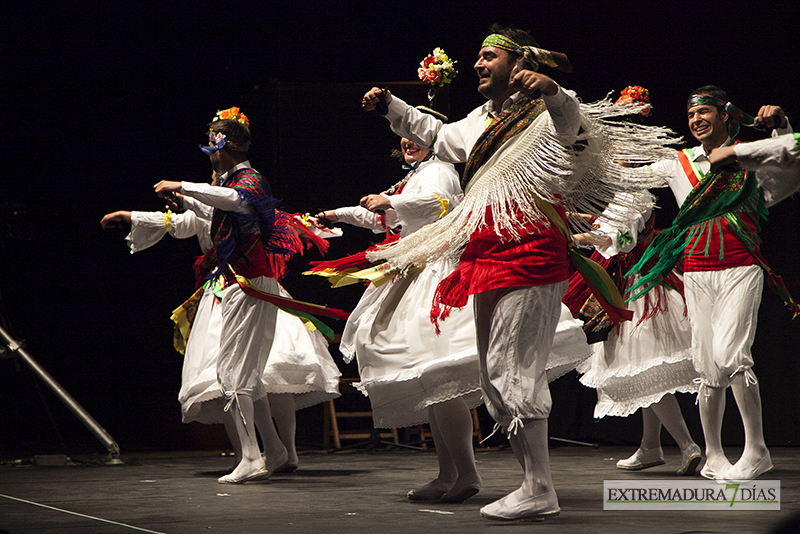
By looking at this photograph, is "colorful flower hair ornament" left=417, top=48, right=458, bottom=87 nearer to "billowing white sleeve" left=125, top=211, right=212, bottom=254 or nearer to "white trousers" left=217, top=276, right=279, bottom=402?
"white trousers" left=217, top=276, right=279, bottom=402

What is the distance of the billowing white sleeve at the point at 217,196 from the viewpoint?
3.69 m

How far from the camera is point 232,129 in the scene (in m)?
4.16

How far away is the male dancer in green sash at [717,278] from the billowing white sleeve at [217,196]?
1693mm

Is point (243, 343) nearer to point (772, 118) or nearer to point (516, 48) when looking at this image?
point (516, 48)

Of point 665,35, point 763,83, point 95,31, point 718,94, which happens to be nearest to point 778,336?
point 763,83

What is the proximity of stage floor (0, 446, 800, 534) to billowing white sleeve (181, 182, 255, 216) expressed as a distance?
1191 mm

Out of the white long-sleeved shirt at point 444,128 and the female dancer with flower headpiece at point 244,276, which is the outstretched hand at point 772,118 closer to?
the white long-sleeved shirt at point 444,128

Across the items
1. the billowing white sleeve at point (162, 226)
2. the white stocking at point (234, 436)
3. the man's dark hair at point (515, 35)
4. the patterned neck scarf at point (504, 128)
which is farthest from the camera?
the billowing white sleeve at point (162, 226)

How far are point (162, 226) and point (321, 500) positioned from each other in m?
2.07

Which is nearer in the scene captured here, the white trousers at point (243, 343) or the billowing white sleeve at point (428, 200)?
the billowing white sleeve at point (428, 200)

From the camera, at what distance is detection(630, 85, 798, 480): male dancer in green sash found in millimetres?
3406

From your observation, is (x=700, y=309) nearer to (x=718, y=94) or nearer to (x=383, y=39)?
(x=718, y=94)

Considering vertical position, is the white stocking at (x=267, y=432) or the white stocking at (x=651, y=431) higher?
the white stocking at (x=267, y=432)

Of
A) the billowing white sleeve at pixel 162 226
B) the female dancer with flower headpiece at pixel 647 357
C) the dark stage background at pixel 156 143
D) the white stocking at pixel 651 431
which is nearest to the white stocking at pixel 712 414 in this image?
the female dancer with flower headpiece at pixel 647 357
